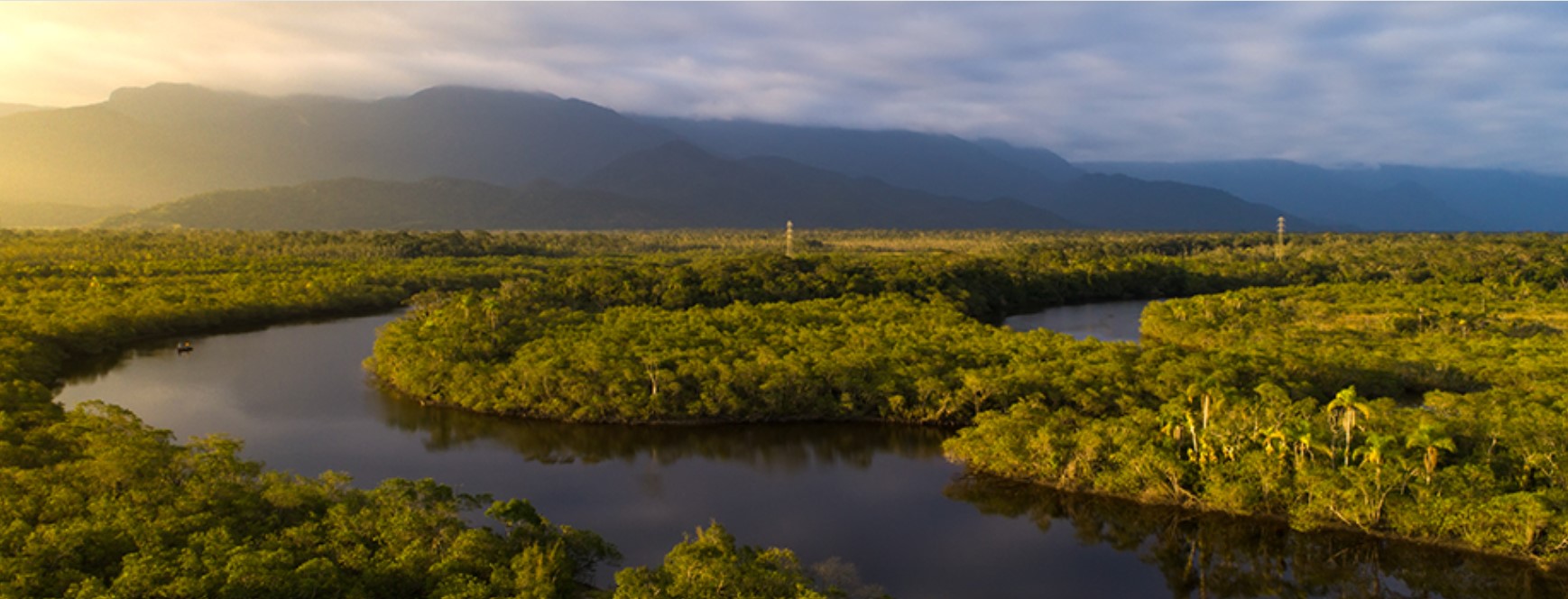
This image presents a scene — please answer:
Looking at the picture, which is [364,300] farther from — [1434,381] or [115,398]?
[1434,381]

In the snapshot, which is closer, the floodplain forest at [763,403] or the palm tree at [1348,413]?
the floodplain forest at [763,403]

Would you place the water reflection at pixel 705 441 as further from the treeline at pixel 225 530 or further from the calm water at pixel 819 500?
the treeline at pixel 225 530

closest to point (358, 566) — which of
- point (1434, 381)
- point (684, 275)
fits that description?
point (1434, 381)

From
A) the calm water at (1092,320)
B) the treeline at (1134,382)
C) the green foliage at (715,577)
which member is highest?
the treeline at (1134,382)

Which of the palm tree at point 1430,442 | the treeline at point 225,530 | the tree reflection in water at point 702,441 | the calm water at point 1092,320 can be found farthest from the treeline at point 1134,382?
the treeline at point 225,530

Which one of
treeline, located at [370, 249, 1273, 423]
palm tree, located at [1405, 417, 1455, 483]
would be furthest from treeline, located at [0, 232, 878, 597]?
palm tree, located at [1405, 417, 1455, 483]

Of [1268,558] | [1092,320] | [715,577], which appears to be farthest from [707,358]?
[1092,320]

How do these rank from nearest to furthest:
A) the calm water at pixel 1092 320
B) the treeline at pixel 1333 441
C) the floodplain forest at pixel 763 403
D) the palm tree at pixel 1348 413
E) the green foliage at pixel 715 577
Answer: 1. the green foliage at pixel 715 577
2. the floodplain forest at pixel 763 403
3. the treeline at pixel 1333 441
4. the palm tree at pixel 1348 413
5. the calm water at pixel 1092 320

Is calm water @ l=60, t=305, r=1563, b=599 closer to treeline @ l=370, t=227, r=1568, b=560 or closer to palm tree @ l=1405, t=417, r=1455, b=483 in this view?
treeline @ l=370, t=227, r=1568, b=560
